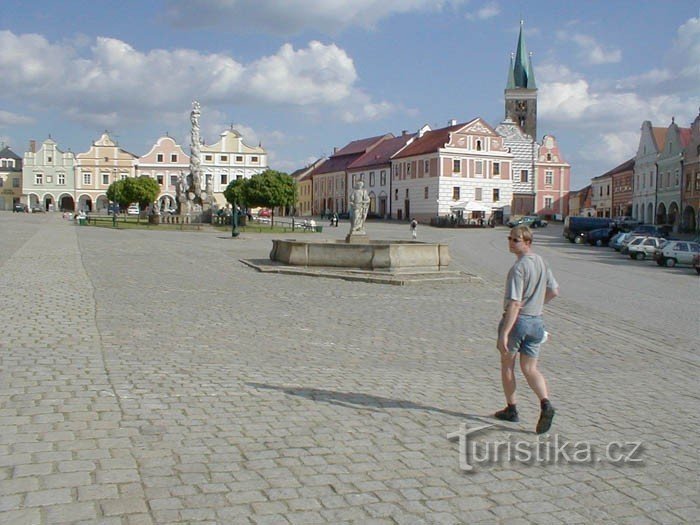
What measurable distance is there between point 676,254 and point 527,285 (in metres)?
30.2

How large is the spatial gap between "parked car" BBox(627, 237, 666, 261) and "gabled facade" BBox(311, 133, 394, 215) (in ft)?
203

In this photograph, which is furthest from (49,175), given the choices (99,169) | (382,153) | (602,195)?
(602,195)

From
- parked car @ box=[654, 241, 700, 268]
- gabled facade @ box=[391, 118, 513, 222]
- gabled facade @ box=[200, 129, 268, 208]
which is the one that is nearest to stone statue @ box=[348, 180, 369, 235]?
parked car @ box=[654, 241, 700, 268]

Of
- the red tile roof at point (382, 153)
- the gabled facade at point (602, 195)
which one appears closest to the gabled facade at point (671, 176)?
the gabled facade at point (602, 195)

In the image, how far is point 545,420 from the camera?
588cm

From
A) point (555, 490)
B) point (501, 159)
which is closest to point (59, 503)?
point (555, 490)

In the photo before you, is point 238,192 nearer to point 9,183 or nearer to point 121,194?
point 121,194

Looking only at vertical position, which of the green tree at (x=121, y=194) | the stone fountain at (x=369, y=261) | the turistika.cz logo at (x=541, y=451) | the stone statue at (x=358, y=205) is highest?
the green tree at (x=121, y=194)

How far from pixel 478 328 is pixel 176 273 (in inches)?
389

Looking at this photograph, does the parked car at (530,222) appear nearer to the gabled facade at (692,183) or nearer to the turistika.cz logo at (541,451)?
the gabled facade at (692,183)

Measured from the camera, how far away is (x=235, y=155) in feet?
331

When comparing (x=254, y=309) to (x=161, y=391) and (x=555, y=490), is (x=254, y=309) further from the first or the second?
(x=555, y=490)

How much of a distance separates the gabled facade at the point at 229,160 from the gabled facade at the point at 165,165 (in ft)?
11.1

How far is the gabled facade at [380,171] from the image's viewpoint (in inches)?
3536
